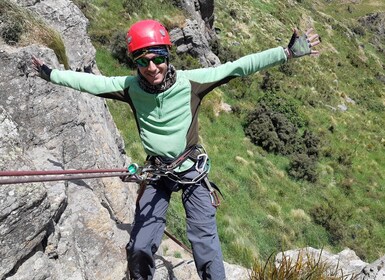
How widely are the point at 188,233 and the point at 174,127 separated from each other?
125 cm

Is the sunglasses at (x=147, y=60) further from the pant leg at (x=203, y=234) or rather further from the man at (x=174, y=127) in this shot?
the pant leg at (x=203, y=234)

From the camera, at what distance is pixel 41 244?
14.3 ft

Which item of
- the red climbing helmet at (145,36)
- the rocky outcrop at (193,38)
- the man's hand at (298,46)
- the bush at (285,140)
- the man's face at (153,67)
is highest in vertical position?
the man's hand at (298,46)

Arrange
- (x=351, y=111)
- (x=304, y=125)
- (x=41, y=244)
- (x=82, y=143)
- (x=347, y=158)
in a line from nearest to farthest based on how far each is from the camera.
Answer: (x=41, y=244) < (x=82, y=143) < (x=347, y=158) < (x=304, y=125) < (x=351, y=111)

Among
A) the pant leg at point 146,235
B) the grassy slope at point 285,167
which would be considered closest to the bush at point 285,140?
the grassy slope at point 285,167

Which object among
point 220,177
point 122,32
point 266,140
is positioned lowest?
point 266,140

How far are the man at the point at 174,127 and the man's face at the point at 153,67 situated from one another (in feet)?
0.04

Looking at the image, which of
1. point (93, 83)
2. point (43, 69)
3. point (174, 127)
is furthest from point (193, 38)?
point (174, 127)

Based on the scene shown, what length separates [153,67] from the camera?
13.3 feet

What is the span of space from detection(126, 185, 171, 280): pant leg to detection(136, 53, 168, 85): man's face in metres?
1.39

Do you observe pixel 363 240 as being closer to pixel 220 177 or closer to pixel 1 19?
pixel 220 177

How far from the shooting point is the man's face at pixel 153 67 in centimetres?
405

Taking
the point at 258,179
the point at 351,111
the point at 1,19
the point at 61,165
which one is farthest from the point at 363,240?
the point at 351,111

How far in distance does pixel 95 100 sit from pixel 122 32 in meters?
11.6
